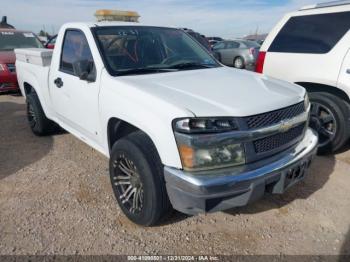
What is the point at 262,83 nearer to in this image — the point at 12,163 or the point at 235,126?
the point at 235,126

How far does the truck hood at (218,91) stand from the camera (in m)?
2.33

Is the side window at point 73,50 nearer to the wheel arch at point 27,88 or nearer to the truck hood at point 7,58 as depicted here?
the wheel arch at point 27,88

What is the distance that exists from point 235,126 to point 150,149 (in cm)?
72

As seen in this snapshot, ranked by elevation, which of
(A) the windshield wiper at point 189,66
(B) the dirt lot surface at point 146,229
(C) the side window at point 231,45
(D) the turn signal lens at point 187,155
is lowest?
(C) the side window at point 231,45

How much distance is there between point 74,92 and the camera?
3.48 metres

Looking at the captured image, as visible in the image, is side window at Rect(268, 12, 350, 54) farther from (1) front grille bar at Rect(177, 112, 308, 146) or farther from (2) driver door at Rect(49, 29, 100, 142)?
(2) driver door at Rect(49, 29, 100, 142)

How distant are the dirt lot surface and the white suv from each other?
1.89ft

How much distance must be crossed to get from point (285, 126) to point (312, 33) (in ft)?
7.98

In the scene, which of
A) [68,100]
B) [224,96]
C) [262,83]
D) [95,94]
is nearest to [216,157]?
[224,96]

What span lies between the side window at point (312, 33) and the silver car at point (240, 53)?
9703 mm

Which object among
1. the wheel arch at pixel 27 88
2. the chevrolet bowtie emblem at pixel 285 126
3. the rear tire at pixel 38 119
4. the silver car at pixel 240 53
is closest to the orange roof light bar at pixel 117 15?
the wheel arch at pixel 27 88

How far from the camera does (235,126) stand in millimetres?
2252

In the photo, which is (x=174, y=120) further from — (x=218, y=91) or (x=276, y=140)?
(x=276, y=140)

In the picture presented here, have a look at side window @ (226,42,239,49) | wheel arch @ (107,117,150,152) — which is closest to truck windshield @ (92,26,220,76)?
wheel arch @ (107,117,150,152)
